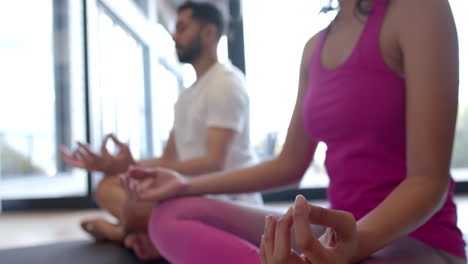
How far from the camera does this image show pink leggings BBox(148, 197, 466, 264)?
77 cm

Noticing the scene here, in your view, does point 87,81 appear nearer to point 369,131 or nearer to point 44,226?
point 44,226

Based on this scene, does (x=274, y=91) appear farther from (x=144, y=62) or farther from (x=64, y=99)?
(x=144, y=62)

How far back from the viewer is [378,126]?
2.43ft

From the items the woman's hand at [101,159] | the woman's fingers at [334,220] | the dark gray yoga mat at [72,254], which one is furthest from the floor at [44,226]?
the woman's fingers at [334,220]

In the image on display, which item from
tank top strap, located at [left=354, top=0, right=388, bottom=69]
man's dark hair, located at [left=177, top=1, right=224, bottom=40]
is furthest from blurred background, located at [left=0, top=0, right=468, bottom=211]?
tank top strap, located at [left=354, top=0, right=388, bottom=69]

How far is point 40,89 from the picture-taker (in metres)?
3.68

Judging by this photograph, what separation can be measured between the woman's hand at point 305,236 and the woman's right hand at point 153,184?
528mm

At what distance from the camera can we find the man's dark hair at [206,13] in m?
1.69

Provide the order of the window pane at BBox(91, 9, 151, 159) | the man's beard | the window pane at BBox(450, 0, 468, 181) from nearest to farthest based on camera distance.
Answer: the man's beard, the window pane at BBox(450, 0, 468, 181), the window pane at BBox(91, 9, 151, 159)

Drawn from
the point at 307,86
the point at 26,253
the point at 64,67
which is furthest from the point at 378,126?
the point at 64,67

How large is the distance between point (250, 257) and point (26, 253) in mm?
1124

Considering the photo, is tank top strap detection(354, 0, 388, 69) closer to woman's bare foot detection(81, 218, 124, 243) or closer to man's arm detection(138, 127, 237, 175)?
man's arm detection(138, 127, 237, 175)

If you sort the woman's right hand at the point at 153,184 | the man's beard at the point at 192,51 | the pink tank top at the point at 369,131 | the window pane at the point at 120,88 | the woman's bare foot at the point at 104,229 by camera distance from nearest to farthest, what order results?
the pink tank top at the point at 369,131, the woman's right hand at the point at 153,184, the woman's bare foot at the point at 104,229, the man's beard at the point at 192,51, the window pane at the point at 120,88

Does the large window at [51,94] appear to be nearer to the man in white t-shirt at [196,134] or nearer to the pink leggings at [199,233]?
the man in white t-shirt at [196,134]
